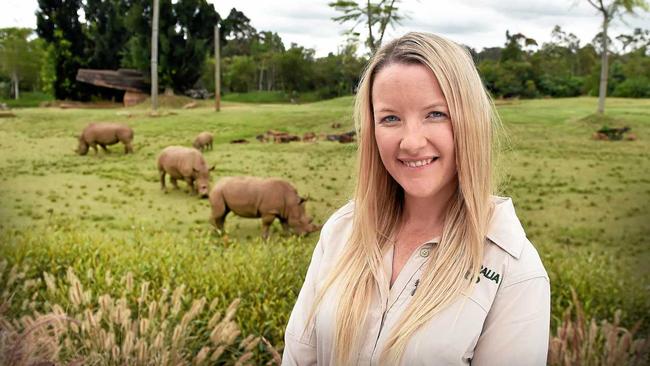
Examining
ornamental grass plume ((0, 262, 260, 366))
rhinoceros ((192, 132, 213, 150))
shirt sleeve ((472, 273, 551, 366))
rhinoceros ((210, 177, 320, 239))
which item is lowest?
ornamental grass plume ((0, 262, 260, 366))

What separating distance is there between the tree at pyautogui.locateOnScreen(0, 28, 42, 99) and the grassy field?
263 mm

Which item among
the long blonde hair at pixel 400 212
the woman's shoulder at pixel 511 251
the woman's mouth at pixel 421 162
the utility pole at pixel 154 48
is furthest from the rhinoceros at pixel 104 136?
the woman's shoulder at pixel 511 251

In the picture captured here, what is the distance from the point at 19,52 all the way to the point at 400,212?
10.9 feet

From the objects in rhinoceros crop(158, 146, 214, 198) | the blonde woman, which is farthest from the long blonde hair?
rhinoceros crop(158, 146, 214, 198)

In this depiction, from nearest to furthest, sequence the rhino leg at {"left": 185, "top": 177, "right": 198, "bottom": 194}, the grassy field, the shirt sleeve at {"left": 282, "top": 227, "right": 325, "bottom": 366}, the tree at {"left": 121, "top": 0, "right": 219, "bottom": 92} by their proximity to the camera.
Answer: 1. the shirt sleeve at {"left": 282, "top": 227, "right": 325, "bottom": 366}
2. the grassy field
3. the rhino leg at {"left": 185, "top": 177, "right": 198, "bottom": 194}
4. the tree at {"left": 121, "top": 0, "right": 219, "bottom": 92}

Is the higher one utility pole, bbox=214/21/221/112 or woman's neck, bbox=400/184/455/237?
utility pole, bbox=214/21/221/112

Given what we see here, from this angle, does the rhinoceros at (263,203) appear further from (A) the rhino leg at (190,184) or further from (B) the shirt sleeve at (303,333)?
(B) the shirt sleeve at (303,333)

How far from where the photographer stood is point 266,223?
384 cm

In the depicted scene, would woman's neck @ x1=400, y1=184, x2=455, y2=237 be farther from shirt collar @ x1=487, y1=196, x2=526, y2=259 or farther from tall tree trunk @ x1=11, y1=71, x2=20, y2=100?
tall tree trunk @ x1=11, y1=71, x2=20, y2=100

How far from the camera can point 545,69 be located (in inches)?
151

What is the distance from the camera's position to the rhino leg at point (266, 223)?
3818mm

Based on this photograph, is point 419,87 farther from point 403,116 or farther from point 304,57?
point 304,57

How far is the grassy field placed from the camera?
3.59 meters

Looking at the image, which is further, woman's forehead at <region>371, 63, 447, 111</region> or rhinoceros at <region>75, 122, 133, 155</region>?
rhinoceros at <region>75, 122, 133, 155</region>
